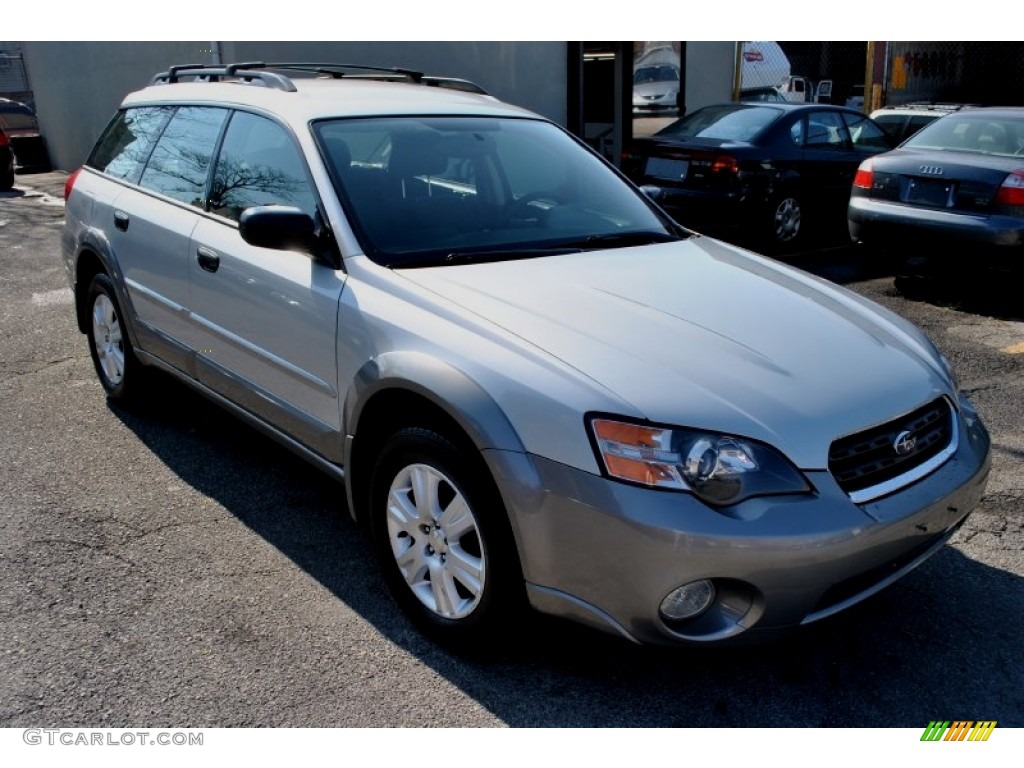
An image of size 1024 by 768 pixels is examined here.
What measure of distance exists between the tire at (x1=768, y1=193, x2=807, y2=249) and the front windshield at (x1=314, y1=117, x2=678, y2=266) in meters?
5.34

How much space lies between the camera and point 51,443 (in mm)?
4797

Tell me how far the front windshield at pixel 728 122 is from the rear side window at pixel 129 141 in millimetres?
5684

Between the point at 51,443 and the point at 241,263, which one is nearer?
the point at 241,263

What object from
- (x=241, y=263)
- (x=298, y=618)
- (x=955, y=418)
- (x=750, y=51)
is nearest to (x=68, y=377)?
(x=241, y=263)

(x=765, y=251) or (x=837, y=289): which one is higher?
(x=837, y=289)

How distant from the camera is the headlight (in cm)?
253

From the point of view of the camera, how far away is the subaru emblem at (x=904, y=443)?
9.22ft

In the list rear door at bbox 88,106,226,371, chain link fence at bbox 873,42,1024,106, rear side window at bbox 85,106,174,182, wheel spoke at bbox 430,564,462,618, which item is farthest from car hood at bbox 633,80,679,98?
wheel spoke at bbox 430,564,462,618

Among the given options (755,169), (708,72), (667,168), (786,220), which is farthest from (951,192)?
(708,72)

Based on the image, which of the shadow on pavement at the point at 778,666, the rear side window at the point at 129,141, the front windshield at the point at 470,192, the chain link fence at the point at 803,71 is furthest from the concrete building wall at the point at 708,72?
the shadow on pavement at the point at 778,666

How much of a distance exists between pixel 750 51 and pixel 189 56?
1032 cm

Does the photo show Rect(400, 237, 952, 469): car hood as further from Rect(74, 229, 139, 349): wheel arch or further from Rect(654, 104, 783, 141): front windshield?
Rect(654, 104, 783, 141): front windshield

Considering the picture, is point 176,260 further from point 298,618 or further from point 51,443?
point 298,618

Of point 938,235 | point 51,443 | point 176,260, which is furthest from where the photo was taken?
point 938,235
